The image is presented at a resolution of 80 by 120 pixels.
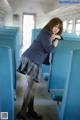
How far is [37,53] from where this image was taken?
3.16 m

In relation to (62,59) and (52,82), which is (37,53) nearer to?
(62,59)

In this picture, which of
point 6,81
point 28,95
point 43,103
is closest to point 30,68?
point 28,95

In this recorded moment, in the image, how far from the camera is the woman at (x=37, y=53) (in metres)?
3.14

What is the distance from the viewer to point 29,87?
3412mm

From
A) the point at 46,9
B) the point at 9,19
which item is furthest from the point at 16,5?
the point at 46,9

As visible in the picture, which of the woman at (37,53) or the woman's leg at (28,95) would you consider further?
the woman's leg at (28,95)

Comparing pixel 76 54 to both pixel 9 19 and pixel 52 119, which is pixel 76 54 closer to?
pixel 52 119

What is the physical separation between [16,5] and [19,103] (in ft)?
47.9

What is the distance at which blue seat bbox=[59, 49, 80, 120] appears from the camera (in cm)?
228

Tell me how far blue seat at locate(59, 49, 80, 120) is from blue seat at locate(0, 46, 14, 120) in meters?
0.55

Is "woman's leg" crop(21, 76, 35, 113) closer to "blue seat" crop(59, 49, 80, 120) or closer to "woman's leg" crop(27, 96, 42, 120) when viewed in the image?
"woman's leg" crop(27, 96, 42, 120)

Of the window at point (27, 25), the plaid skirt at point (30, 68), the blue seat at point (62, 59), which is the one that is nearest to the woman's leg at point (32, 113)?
the plaid skirt at point (30, 68)

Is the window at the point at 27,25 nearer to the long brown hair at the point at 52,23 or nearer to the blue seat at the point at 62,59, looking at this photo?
the blue seat at the point at 62,59

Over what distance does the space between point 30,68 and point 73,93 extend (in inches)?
38.7
